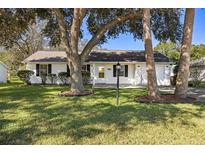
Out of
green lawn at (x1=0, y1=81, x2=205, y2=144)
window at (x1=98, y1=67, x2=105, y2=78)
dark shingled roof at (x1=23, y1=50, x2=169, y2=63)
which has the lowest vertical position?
green lawn at (x1=0, y1=81, x2=205, y2=144)

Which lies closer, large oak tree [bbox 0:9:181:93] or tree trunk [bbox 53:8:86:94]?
tree trunk [bbox 53:8:86:94]

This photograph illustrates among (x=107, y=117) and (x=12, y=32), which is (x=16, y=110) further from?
(x=12, y=32)

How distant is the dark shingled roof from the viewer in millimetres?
26016

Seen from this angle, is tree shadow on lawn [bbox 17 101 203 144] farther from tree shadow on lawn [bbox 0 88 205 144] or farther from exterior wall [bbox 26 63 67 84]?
exterior wall [bbox 26 63 67 84]

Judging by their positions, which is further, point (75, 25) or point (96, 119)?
point (75, 25)

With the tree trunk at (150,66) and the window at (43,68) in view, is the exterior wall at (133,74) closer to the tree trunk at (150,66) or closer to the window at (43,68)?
the window at (43,68)

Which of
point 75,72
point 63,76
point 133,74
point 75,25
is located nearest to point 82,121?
point 75,72

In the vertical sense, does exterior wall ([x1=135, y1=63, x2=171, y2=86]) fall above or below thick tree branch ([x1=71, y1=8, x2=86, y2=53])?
below

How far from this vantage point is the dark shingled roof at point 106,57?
2602 centimetres

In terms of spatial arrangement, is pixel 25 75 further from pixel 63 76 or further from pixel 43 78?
pixel 63 76

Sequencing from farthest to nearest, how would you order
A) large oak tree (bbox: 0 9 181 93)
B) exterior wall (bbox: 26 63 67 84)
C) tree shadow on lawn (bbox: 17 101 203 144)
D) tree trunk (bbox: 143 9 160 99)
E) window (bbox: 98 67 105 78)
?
exterior wall (bbox: 26 63 67 84), window (bbox: 98 67 105 78), large oak tree (bbox: 0 9 181 93), tree trunk (bbox: 143 9 160 99), tree shadow on lawn (bbox: 17 101 203 144)

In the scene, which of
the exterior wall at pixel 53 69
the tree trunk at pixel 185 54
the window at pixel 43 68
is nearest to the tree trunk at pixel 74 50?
the tree trunk at pixel 185 54

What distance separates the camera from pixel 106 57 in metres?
26.6

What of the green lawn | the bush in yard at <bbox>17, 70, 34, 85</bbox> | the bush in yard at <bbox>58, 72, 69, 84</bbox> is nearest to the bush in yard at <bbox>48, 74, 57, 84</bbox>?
the bush in yard at <bbox>58, 72, 69, 84</bbox>
